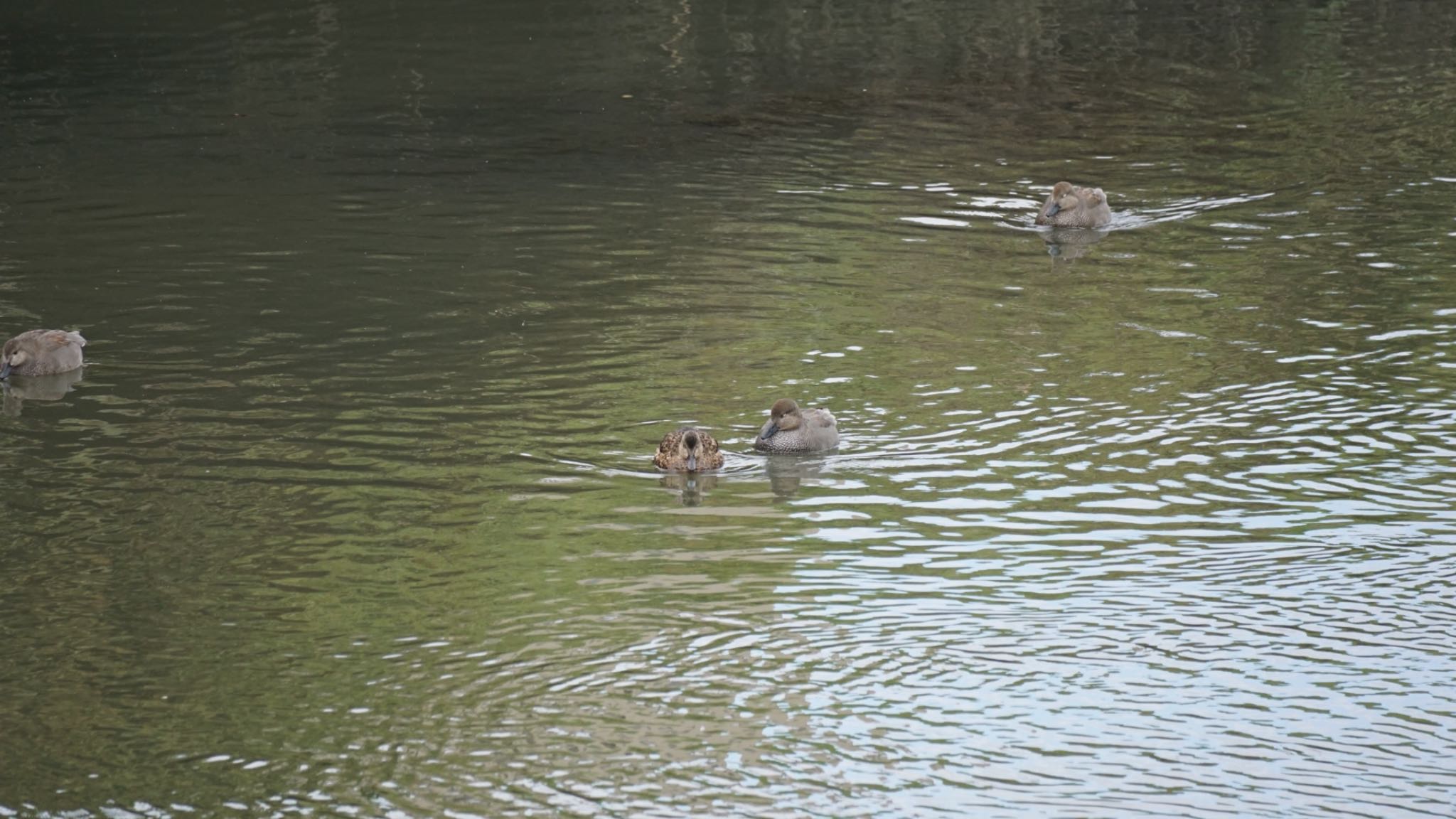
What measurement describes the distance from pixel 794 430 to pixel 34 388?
6.78m

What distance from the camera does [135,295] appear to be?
19.5 meters

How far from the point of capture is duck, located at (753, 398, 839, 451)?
14.3m

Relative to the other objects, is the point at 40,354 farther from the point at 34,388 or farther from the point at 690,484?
the point at 690,484

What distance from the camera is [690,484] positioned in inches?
553

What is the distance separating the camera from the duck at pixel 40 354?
1678cm

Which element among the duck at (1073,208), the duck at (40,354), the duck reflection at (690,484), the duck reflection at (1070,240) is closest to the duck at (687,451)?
the duck reflection at (690,484)

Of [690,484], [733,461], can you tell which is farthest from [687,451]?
[733,461]

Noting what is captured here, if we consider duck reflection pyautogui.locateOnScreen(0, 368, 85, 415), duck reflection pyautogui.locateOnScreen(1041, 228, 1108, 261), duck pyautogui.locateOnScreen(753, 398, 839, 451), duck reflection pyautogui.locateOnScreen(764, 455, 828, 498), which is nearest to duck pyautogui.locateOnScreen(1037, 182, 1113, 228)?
duck reflection pyautogui.locateOnScreen(1041, 228, 1108, 261)

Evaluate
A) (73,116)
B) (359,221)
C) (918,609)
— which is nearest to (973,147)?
(359,221)

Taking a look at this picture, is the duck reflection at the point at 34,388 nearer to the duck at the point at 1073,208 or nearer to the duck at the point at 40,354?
the duck at the point at 40,354

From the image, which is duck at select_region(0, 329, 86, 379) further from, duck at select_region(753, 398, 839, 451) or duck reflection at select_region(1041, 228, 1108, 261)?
duck reflection at select_region(1041, 228, 1108, 261)

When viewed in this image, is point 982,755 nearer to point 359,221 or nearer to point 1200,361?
point 1200,361

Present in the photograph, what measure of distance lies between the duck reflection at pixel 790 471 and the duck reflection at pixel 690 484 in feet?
1.38

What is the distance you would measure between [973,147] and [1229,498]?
1308 cm
